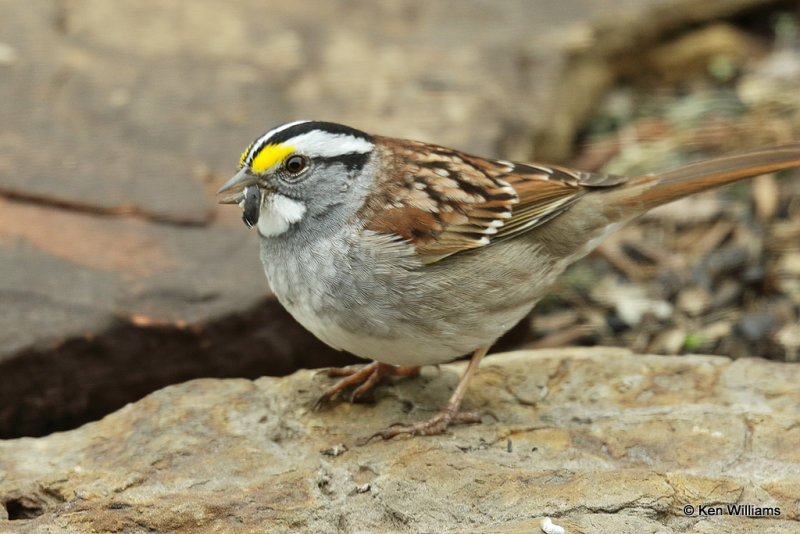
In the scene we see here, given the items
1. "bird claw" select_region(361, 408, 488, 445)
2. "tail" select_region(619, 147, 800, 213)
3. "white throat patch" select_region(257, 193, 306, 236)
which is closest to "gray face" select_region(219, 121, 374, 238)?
"white throat patch" select_region(257, 193, 306, 236)

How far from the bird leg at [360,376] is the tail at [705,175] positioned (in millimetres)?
1440

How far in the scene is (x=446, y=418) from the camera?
4.38m

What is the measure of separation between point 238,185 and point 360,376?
3.79 feet

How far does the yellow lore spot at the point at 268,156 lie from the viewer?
13.7 feet

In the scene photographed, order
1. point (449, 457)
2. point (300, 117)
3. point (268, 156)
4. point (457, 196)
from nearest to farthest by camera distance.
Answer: point (449, 457) < point (268, 156) < point (457, 196) < point (300, 117)

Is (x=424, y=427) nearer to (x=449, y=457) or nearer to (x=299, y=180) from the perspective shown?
(x=449, y=457)

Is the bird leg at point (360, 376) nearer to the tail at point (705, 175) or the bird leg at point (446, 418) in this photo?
the bird leg at point (446, 418)

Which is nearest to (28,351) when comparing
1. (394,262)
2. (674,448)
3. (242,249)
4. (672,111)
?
(242,249)

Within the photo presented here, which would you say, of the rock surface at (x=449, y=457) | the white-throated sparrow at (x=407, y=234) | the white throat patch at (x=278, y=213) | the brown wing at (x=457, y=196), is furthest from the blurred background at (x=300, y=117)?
the brown wing at (x=457, y=196)

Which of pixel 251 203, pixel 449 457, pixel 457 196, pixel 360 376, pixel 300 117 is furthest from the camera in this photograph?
pixel 300 117

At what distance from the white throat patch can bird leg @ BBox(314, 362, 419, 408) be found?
835 millimetres

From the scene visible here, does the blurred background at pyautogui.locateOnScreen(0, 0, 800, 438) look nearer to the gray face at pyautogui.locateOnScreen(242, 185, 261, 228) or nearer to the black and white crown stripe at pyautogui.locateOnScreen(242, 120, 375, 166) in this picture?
the gray face at pyautogui.locateOnScreen(242, 185, 261, 228)

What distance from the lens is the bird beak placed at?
4.20 meters

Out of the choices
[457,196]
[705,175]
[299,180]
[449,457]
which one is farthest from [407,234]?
[705,175]
